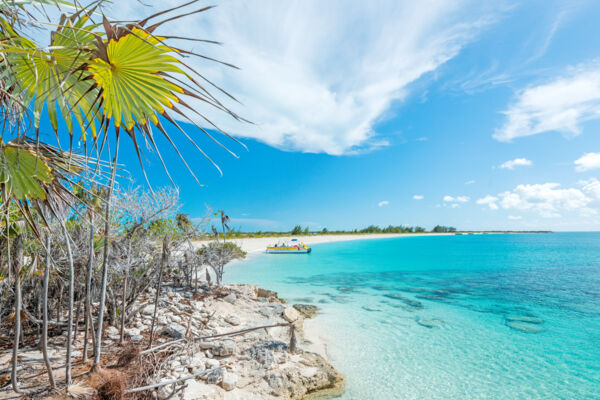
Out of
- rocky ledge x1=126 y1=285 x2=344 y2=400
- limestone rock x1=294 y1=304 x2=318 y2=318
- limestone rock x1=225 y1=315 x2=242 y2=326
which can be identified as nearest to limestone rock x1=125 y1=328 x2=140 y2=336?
rocky ledge x1=126 y1=285 x2=344 y2=400

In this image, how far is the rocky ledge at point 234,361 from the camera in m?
4.95

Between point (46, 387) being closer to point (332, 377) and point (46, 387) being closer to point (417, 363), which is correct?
point (332, 377)

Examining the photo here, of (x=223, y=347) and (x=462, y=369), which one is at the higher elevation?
(x=223, y=347)

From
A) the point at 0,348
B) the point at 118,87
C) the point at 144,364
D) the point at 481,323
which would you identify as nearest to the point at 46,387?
the point at 144,364

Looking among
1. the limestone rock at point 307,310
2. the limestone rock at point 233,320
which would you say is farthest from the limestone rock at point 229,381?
the limestone rock at point 307,310

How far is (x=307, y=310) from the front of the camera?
11.0 meters

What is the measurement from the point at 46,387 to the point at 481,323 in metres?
12.4

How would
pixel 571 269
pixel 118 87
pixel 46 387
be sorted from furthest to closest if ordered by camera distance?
pixel 571 269 < pixel 46 387 < pixel 118 87

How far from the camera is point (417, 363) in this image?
718 centimetres

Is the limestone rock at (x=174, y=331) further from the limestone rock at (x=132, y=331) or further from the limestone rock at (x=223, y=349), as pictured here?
the limestone rock at (x=223, y=349)

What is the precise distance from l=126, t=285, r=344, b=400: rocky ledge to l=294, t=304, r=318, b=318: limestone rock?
1497 mm

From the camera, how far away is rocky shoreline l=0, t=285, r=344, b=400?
4273mm

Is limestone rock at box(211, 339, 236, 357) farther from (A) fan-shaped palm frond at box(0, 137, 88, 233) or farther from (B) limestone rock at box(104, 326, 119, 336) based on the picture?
(A) fan-shaped palm frond at box(0, 137, 88, 233)

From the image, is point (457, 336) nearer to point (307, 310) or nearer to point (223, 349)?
point (307, 310)
